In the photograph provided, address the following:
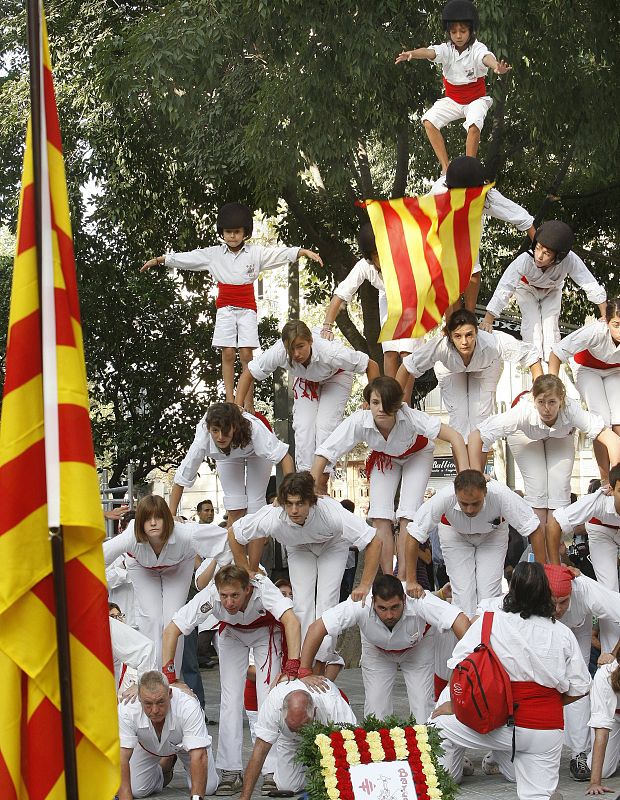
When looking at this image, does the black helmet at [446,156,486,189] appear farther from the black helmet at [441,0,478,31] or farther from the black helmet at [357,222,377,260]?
the black helmet at [441,0,478,31]

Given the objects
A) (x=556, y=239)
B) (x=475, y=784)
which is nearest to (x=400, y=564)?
(x=475, y=784)

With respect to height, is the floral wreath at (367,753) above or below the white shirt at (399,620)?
below

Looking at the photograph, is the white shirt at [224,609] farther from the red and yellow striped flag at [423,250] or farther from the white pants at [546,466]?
the red and yellow striped flag at [423,250]

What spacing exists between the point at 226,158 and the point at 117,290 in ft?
15.2

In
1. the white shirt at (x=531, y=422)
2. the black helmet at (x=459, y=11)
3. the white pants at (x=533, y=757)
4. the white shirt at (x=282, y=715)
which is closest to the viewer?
the white pants at (x=533, y=757)

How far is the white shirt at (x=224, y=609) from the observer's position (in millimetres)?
9766

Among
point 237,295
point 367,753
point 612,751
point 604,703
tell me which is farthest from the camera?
point 237,295

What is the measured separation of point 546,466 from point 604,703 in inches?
85.2

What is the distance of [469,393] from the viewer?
1097 centimetres

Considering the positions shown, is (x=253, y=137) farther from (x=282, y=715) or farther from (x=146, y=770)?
(x=282, y=715)

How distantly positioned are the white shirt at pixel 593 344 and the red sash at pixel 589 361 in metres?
0.07

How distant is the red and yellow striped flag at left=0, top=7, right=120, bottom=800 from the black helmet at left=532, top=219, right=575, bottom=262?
687cm

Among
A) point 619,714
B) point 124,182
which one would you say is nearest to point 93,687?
point 619,714

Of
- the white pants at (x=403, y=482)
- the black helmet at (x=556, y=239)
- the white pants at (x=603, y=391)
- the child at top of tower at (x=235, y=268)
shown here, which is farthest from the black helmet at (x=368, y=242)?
the white pants at (x=603, y=391)
